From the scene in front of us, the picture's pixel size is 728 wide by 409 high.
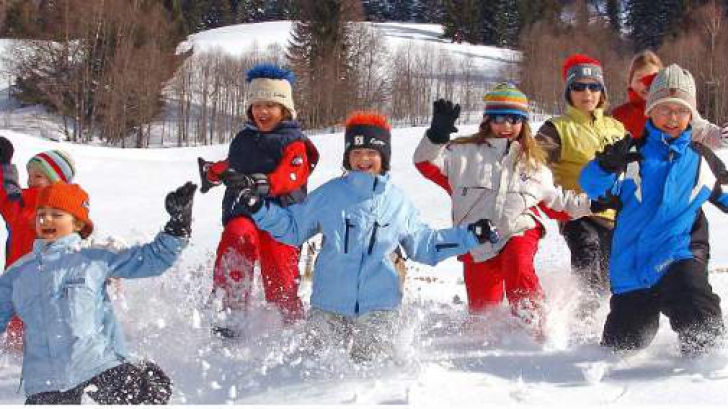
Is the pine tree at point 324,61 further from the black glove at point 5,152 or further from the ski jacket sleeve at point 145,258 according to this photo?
the ski jacket sleeve at point 145,258

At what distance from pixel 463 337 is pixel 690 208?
1.45m

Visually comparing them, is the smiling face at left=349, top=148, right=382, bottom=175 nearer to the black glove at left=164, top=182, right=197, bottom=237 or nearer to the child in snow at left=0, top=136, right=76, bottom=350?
the black glove at left=164, top=182, right=197, bottom=237

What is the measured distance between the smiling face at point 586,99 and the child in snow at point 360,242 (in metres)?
1.72

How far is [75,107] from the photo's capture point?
35562 mm

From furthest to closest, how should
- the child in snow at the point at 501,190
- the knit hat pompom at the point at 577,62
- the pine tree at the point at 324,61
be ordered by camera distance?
the pine tree at the point at 324,61 → the knit hat pompom at the point at 577,62 → the child in snow at the point at 501,190

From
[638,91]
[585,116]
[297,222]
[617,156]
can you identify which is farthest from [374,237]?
[638,91]

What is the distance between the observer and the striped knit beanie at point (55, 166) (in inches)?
189

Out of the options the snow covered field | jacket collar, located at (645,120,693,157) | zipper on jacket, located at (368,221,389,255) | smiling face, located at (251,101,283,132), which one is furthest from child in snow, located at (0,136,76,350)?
jacket collar, located at (645,120,693,157)

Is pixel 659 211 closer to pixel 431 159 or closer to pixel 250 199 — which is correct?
pixel 431 159

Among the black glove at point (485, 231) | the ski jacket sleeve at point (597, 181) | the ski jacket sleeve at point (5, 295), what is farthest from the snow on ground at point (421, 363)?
the ski jacket sleeve at point (597, 181)

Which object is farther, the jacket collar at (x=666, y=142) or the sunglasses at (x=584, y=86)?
the sunglasses at (x=584, y=86)

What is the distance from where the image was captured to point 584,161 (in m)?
5.15

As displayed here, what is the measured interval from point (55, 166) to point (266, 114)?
1.34m

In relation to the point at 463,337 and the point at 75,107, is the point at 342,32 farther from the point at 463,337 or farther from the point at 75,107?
the point at 463,337
